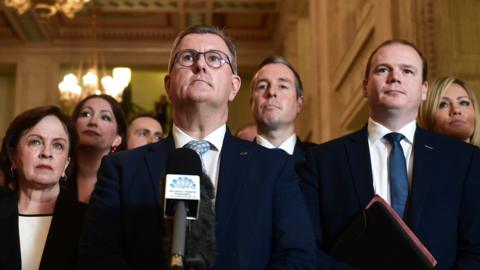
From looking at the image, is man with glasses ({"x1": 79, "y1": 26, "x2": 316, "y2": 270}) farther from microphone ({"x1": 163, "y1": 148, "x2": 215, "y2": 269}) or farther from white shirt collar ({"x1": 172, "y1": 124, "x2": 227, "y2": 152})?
microphone ({"x1": 163, "y1": 148, "x2": 215, "y2": 269})

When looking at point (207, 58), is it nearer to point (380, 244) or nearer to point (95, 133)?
point (380, 244)

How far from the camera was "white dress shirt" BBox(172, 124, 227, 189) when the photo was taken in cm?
244

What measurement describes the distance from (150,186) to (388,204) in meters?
0.88

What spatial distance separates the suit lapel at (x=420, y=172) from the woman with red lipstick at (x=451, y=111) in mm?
875

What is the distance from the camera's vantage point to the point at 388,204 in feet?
8.61

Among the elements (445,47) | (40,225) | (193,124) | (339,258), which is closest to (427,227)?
(339,258)

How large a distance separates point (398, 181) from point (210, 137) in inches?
29.8

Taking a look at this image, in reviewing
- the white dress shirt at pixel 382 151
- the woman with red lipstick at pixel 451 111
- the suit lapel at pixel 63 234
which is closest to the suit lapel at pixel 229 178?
the white dress shirt at pixel 382 151

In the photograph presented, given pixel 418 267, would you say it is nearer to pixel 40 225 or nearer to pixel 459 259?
pixel 459 259

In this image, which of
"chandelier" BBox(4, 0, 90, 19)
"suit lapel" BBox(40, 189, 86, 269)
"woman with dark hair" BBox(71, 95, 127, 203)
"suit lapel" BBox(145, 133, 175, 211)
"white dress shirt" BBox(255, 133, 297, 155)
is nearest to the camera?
"suit lapel" BBox(145, 133, 175, 211)

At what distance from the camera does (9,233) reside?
2863 mm

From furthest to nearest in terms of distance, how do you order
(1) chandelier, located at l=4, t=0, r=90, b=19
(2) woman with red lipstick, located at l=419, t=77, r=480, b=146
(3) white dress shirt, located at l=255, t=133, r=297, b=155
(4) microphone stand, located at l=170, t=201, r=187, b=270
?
1. (1) chandelier, located at l=4, t=0, r=90, b=19
2. (3) white dress shirt, located at l=255, t=133, r=297, b=155
3. (2) woman with red lipstick, located at l=419, t=77, r=480, b=146
4. (4) microphone stand, located at l=170, t=201, r=187, b=270

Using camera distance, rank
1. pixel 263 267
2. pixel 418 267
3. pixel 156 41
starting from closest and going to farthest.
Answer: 1. pixel 263 267
2. pixel 418 267
3. pixel 156 41

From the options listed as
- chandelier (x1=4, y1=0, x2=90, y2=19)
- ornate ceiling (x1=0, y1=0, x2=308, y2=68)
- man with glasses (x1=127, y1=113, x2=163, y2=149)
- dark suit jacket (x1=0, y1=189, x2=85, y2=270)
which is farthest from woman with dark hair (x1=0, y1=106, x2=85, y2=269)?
ornate ceiling (x1=0, y1=0, x2=308, y2=68)
